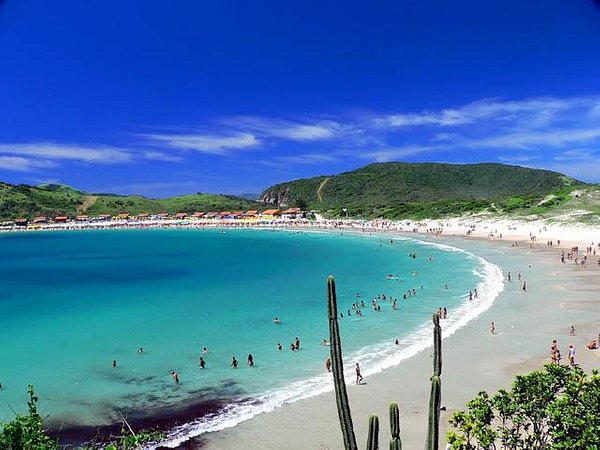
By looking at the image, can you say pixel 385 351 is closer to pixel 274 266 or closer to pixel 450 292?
pixel 450 292

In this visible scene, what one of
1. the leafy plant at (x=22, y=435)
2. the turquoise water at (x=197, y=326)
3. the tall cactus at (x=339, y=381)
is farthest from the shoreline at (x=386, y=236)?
the tall cactus at (x=339, y=381)

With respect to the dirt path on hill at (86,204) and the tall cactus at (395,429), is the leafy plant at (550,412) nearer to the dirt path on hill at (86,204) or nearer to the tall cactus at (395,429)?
the tall cactus at (395,429)

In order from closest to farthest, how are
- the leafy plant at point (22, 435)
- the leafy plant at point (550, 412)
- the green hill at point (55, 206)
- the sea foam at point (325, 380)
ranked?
the leafy plant at point (22, 435)
the leafy plant at point (550, 412)
the sea foam at point (325, 380)
the green hill at point (55, 206)

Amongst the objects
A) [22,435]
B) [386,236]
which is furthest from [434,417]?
[386,236]

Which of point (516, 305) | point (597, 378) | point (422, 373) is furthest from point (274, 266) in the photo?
point (597, 378)

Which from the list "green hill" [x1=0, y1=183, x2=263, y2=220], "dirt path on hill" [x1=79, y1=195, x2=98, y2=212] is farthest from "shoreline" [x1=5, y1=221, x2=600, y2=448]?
"dirt path on hill" [x1=79, y1=195, x2=98, y2=212]

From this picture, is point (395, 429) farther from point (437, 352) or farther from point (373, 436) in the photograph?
point (437, 352)
